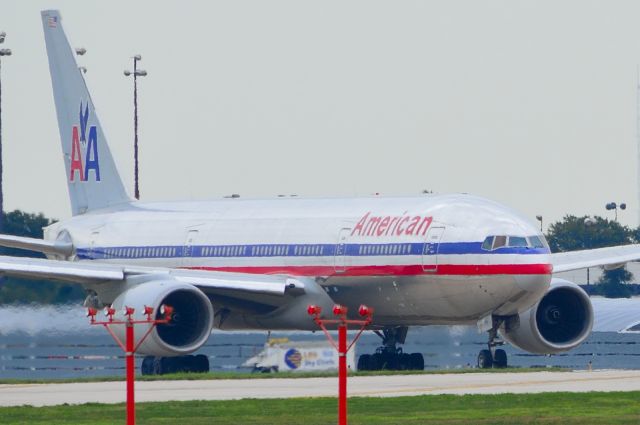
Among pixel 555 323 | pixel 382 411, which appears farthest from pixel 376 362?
pixel 382 411

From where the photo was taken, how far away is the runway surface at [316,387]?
112ft

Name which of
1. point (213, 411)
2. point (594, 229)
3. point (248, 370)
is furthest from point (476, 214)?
point (594, 229)

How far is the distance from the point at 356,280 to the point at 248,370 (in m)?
7.40

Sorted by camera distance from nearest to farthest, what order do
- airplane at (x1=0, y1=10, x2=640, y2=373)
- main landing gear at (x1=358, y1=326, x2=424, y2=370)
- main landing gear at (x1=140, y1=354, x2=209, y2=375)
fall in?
1. airplane at (x1=0, y1=10, x2=640, y2=373)
2. main landing gear at (x1=140, y1=354, x2=209, y2=375)
3. main landing gear at (x1=358, y1=326, x2=424, y2=370)

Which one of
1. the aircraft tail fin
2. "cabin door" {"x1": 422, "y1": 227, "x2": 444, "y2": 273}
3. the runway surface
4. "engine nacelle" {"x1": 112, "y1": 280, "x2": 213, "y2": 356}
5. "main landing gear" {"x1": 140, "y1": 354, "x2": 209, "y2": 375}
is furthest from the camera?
the aircraft tail fin

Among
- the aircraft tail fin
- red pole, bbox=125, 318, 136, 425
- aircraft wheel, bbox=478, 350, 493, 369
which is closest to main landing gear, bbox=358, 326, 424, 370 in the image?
aircraft wheel, bbox=478, 350, 493, 369

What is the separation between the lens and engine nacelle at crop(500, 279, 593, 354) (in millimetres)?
45250

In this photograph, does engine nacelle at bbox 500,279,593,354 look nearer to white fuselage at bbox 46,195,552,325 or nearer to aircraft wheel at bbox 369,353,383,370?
white fuselage at bbox 46,195,552,325

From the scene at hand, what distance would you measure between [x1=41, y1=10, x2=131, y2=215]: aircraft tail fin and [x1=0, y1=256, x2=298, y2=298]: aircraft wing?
9.90 metres

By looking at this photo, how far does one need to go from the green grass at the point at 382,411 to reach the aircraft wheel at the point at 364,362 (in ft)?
44.3

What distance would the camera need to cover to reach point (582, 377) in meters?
41.5

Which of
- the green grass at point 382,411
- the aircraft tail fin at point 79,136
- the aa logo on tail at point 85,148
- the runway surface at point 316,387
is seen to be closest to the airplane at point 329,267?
the aircraft tail fin at point 79,136

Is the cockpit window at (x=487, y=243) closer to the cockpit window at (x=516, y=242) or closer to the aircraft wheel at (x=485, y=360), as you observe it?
the cockpit window at (x=516, y=242)

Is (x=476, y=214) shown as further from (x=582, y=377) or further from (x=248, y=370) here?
(x=248, y=370)
